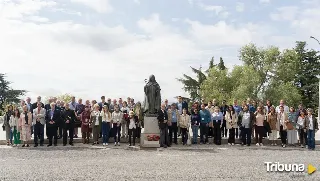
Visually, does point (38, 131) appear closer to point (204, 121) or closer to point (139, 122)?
point (139, 122)

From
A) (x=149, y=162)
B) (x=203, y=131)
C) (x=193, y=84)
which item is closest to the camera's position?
(x=149, y=162)

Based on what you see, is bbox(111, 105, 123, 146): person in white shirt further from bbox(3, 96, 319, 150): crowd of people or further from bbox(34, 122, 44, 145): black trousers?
bbox(34, 122, 44, 145): black trousers

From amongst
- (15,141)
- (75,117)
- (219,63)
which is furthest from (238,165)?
(219,63)

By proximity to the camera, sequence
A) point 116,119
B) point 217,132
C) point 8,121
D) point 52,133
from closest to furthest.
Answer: point 52,133, point 116,119, point 8,121, point 217,132

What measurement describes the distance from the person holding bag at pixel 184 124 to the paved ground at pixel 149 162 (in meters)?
1.18

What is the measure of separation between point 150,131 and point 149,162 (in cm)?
453

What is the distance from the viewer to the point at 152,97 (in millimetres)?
17969

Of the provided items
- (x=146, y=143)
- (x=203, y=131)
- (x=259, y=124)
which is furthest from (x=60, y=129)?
(x=259, y=124)

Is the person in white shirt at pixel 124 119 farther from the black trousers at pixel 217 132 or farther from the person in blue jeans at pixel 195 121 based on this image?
the black trousers at pixel 217 132

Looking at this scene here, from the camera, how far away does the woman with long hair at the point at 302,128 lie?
17.5 metres

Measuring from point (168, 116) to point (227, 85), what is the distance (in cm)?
4566

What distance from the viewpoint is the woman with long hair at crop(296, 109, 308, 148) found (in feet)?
57.5

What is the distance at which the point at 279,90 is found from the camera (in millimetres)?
55406

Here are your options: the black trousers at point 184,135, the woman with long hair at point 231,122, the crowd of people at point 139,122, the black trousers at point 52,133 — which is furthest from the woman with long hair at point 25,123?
the woman with long hair at point 231,122
